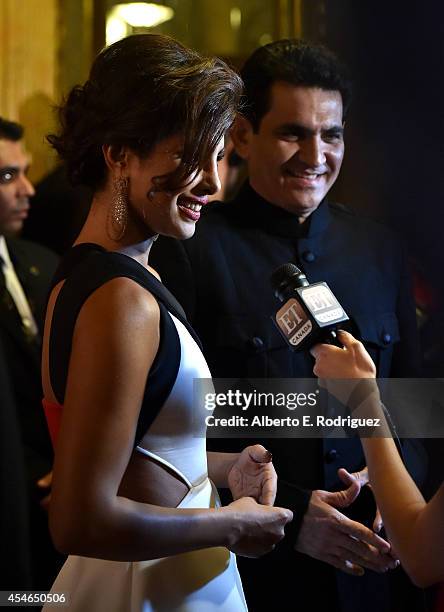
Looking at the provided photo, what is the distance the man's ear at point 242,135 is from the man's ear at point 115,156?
1.10ft

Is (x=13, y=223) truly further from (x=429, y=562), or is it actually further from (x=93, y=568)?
(x=429, y=562)

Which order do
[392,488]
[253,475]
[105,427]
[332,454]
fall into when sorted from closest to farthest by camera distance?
1. [105,427]
2. [392,488]
3. [253,475]
4. [332,454]

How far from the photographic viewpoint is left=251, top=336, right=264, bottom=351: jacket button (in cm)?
133

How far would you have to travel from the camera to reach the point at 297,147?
1.33 m

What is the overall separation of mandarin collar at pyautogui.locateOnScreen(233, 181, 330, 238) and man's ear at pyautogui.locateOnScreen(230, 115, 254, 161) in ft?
0.16

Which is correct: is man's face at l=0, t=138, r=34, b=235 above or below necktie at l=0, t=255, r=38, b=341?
above

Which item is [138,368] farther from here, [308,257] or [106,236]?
[308,257]

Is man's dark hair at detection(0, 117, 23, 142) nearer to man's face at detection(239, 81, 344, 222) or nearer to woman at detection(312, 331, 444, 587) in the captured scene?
man's face at detection(239, 81, 344, 222)

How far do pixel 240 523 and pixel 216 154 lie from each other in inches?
16.0

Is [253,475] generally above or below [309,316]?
below

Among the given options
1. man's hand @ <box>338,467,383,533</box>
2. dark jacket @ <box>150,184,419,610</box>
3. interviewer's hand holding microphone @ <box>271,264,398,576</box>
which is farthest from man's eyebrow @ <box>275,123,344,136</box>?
man's hand @ <box>338,467,383,533</box>

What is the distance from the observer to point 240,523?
106 centimetres

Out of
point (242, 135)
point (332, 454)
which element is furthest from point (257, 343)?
point (242, 135)

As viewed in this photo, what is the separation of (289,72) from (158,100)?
37 centimetres
